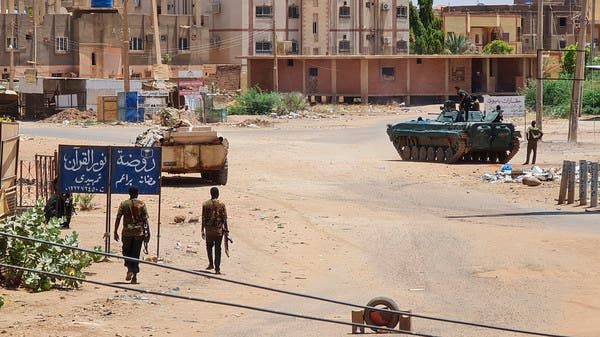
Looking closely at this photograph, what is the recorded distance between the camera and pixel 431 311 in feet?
53.5

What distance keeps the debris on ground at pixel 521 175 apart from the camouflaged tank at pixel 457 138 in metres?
2.99

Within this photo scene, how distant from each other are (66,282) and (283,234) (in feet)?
23.0

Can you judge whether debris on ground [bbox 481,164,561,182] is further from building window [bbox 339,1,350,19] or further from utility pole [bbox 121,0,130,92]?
building window [bbox 339,1,350,19]

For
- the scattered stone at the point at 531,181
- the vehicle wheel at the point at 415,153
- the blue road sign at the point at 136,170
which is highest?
the blue road sign at the point at 136,170

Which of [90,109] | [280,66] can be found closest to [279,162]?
[90,109]

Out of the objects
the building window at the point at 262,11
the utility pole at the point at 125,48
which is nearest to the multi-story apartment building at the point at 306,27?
the building window at the point at 262,11

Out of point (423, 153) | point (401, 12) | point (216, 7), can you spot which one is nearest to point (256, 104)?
point (216, 7)

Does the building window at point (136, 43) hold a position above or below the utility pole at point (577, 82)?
above

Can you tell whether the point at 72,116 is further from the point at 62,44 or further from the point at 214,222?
the point at 214,222

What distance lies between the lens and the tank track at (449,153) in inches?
1511

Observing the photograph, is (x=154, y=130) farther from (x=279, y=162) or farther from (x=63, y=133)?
(x=63, y=133)

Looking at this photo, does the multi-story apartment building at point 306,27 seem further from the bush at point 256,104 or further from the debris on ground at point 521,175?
the debris on ground at point 521,175

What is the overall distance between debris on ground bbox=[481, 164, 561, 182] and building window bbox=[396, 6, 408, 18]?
63476mm

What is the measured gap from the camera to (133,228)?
17.1 metres
